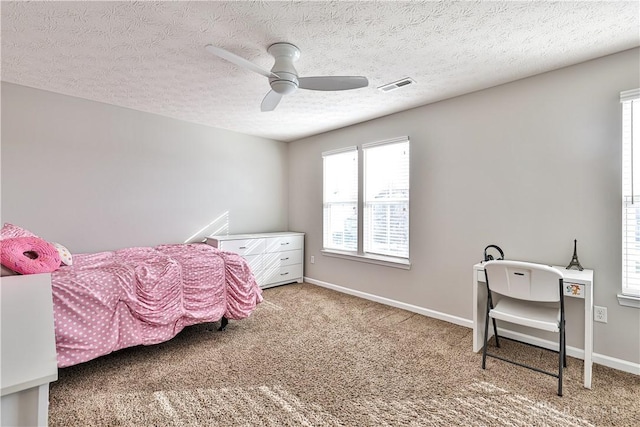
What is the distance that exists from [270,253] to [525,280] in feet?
10.7

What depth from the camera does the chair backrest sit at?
203 cm

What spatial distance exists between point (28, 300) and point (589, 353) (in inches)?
121

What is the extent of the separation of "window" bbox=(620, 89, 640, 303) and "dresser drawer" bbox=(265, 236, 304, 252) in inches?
146

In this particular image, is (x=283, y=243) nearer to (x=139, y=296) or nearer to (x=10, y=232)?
(x=139, y=296)

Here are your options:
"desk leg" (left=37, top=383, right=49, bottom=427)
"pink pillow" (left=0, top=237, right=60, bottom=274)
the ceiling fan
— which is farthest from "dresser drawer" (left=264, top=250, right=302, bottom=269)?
"desk leg" (left=37, top=383, right=49, bottom=427)

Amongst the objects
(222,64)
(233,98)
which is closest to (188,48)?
(222,64)

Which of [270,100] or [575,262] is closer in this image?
[575,262]

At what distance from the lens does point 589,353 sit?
6.62ft

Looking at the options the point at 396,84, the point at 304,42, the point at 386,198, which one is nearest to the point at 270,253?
the point at 386,198

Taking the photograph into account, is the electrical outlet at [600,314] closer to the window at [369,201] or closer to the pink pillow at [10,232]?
the window at [369,201]

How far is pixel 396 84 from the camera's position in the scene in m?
2.87

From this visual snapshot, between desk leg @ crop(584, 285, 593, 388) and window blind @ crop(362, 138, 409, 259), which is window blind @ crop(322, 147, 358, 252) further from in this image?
desk leg @ crop(584, 285, 593, 388)

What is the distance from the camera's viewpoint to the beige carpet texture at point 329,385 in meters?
1.73

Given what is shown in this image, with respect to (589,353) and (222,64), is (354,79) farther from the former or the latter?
(589,353)
